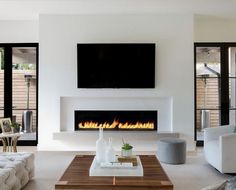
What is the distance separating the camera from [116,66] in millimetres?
6172

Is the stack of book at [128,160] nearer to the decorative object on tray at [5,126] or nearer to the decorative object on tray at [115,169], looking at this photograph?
the decorative object on tray at [115,169]

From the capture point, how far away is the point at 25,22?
671 cm

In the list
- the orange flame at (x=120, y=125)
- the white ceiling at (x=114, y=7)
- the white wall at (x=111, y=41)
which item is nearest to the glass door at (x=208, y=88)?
the white wall at (x=111, y=41)

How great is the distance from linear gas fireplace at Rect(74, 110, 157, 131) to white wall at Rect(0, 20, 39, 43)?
2.04 metres

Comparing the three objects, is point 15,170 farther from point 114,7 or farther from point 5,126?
point 114,7

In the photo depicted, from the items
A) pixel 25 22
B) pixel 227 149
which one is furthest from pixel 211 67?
pixel 25 22

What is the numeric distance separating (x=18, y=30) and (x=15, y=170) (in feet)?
13.5

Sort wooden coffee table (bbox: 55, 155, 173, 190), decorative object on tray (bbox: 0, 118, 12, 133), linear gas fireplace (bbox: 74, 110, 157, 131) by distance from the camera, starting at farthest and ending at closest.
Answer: linear gas fireplace (bbox: 74, 110, 157, 131) → decorative object on tray (bbox: 0, 118, 12, 133) → wooden coffee table (bbox: 55, 155, 173, 190)

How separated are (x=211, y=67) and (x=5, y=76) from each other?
15.1 feet

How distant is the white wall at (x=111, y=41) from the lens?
20.2 feet

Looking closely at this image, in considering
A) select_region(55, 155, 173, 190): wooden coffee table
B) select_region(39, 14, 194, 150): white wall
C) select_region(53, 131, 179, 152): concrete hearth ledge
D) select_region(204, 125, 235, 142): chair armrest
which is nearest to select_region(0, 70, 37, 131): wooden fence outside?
select_region(39, 14, 194, 150): white wall

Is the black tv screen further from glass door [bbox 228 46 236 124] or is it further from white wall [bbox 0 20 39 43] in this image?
glass door [bbox 228 46 236 124]

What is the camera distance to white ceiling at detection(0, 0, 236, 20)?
5402mm

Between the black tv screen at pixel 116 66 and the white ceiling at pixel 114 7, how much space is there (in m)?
0.71
